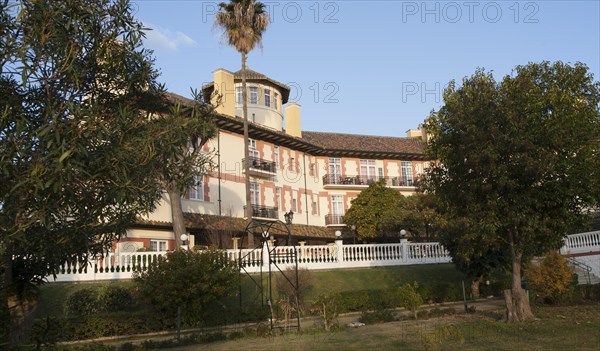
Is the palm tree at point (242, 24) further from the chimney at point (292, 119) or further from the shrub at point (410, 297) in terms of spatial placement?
the shrub at point (410, 297)

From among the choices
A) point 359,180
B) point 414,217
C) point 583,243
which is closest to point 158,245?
point 414,217

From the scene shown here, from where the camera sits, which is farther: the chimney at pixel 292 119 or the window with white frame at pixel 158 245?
the chimney at pixel 292 119

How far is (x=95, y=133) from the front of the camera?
26.8ft

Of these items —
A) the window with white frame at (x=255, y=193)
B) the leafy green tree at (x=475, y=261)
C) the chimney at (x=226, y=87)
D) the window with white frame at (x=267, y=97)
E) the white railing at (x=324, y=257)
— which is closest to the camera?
the white railing at (x=324, y=257)

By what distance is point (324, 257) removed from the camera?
29156mm

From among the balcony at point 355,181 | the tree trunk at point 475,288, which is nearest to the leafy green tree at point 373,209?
the balcony at point 355,181

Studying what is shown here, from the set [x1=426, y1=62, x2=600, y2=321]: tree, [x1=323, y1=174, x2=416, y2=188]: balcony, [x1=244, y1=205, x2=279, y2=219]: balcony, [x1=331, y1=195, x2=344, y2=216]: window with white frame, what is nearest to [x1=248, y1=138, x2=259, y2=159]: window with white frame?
[x1=244, y1=205, x2=279, y2=219]: balcony

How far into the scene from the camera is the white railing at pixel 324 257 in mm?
23331

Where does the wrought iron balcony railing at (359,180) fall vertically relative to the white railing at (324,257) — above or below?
above

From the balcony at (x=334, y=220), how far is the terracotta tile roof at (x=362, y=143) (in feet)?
19.6

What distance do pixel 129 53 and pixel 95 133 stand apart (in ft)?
8.43

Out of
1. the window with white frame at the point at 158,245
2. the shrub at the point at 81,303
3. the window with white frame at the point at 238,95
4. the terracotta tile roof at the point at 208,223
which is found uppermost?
the window with white frame at the point at 238,95

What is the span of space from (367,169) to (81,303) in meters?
36.2

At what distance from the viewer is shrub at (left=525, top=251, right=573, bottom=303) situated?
2125 centimetres
